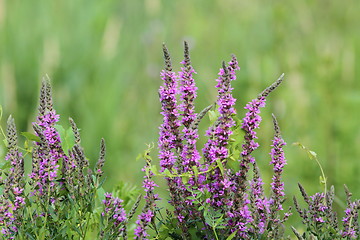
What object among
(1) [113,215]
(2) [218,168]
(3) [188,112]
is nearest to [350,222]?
(2) [218,168]

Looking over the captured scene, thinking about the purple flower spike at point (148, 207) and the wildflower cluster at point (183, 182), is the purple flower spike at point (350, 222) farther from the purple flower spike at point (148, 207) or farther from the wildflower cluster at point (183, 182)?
the purple flower spike at point (148, 207)

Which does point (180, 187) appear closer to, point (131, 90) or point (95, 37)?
point (131, 90)

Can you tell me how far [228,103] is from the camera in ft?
5.50

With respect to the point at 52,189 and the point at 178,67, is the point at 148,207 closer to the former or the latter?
the point at 52,189

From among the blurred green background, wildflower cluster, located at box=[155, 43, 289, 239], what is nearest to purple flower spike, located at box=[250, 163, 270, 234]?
wildflower cluster, located at box=[155, 43, 289, 239]

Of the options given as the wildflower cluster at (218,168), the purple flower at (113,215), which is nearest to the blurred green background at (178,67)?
the wildflower cluster at (218,168)

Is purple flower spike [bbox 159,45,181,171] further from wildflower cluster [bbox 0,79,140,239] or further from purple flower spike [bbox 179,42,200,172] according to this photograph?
wildflower cluster [bbox 0,79,140,239]

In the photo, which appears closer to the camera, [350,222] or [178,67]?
[350,222]

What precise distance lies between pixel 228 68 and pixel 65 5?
493 centimetres

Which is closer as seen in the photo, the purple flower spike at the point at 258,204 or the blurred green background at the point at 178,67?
the purple flower spike at the point at 258,204

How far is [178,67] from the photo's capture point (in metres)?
5.80

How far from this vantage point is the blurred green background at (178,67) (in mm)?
4297

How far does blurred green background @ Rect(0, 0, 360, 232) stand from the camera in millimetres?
4297

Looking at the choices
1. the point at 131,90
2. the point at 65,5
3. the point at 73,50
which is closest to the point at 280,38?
the point at 131,90
